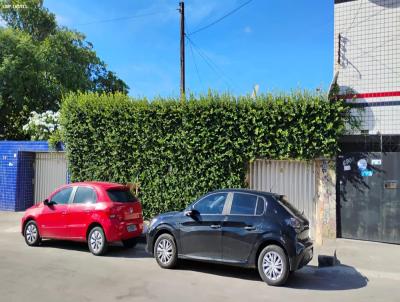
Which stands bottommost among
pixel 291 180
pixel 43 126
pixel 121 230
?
pixel 121 230

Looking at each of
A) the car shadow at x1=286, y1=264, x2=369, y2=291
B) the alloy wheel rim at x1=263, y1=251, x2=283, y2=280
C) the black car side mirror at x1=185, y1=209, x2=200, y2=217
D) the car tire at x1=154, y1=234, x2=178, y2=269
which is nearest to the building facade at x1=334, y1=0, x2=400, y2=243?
the car shadow at x1=286, y1=264, x2=369, y2=291

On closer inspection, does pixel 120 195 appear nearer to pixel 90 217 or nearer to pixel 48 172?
pixel 90 217

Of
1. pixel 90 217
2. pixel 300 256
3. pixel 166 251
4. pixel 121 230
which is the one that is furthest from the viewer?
pixel 90 217

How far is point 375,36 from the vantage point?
1212 cm

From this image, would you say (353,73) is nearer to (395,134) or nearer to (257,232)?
(395,134)

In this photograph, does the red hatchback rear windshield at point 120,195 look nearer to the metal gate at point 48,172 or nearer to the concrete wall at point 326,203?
the concrete wall at point 326,203

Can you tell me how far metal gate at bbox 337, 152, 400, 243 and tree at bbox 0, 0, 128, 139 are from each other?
15846 millimetres

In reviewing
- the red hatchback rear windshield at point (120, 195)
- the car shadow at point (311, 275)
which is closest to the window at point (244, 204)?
the car shadow at point (311, 275)

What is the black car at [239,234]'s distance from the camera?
310 inches

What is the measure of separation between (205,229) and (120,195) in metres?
2.93

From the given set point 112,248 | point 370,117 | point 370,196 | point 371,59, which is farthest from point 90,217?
point 371,59

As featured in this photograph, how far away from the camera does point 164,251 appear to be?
920cm

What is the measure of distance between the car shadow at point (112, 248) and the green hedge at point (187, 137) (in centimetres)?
273

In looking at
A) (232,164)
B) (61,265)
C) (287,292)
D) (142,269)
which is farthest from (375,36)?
(61,265)
